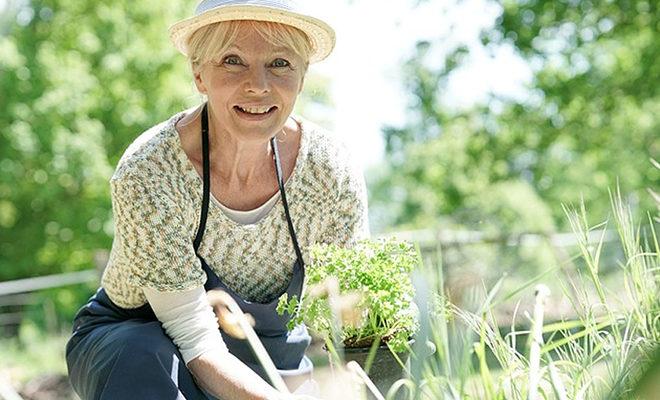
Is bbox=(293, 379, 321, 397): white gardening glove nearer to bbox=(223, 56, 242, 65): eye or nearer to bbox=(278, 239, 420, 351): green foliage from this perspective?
bbox=(278, 239, 420, 351): green foliage

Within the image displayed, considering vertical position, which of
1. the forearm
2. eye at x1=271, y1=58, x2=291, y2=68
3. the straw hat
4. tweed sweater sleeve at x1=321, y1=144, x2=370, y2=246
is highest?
the straw hat

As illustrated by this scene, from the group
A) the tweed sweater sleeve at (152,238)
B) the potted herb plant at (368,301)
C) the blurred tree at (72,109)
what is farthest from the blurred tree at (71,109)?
the potted herb plant at (368,301)

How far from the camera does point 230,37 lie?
7.11 feet

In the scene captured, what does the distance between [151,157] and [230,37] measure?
322mm

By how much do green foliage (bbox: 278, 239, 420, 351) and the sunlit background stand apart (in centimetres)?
375

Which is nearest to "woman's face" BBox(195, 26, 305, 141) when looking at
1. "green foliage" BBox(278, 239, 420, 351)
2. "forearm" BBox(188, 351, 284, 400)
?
"green foliage" BBox(278, 239, 420, 351)

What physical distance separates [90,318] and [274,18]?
864mm

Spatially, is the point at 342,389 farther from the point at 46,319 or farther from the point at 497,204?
the point at 497,204

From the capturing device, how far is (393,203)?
115ft

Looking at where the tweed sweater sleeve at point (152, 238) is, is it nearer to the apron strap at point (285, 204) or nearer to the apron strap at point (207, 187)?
the apron strap at point (207, 187)

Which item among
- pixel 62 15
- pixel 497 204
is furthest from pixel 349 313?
pixel 497 204

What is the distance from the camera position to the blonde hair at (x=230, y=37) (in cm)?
217

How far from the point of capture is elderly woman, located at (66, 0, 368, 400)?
213cm

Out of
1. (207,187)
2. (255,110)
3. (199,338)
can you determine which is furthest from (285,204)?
(199,338)
